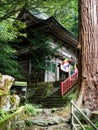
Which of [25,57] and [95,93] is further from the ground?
[25,57]

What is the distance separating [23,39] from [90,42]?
15.0m

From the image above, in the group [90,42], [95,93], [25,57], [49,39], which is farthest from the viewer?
[25,57]

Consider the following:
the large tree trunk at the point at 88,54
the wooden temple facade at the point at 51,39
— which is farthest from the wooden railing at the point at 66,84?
the large tree trunk at the point at 88,54

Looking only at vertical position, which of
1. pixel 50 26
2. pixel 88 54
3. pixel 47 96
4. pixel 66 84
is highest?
pixel 50 26

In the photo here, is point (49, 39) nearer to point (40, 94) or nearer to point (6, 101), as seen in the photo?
point (40, 94)

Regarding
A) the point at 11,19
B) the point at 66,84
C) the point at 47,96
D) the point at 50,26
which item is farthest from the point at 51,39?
the point at 11,19

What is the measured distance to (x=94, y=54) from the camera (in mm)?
8672

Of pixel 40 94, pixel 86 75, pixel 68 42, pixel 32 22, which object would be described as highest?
pixel 32 22

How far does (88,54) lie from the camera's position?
28.5ft

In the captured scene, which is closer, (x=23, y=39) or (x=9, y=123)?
(x=9, y=123)

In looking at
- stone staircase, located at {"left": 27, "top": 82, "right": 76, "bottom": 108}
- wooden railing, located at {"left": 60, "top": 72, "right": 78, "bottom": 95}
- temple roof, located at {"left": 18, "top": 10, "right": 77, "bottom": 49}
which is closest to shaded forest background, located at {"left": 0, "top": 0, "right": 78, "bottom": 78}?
stone staircase, located at {"left": 27, "top": 82, "right": 76, "bottom": 108}

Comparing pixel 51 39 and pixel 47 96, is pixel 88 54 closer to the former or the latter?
pixel 47 96

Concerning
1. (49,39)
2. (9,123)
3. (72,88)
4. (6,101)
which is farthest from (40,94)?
(9,123)

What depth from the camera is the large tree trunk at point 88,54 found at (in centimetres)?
827
